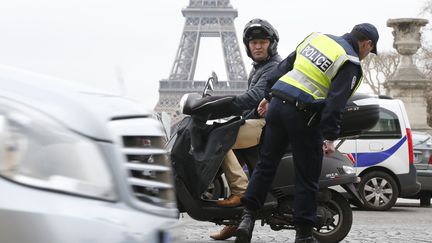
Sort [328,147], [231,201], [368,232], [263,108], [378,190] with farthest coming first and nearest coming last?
[378,190]
[368,232]
[263,108]
[231,201]
[328,147]

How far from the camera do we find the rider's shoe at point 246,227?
20.1 ft

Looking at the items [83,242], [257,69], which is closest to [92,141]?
[83,242]

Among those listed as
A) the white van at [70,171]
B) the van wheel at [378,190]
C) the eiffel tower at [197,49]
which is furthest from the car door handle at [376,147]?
the eiffel tower at [197,49]

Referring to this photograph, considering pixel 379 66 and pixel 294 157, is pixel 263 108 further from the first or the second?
pixel 379 66

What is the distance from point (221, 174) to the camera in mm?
7074

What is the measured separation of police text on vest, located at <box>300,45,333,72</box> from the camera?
6141 millimetres

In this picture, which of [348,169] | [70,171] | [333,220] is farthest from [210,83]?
[70,171]

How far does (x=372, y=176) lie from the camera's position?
1341 centimetres

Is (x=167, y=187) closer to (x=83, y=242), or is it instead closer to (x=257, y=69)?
(x=83, y=242)

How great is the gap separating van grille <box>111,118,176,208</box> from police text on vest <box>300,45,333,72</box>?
9.34 ft

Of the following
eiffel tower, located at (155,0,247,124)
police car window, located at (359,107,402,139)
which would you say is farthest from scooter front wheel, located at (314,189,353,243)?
eiffel tower, located at (155,0,247,124)

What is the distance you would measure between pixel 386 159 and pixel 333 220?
669cm

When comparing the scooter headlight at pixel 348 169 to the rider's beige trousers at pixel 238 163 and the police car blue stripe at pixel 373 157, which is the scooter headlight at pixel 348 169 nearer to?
the rider's beige trousers at pixel 238 163

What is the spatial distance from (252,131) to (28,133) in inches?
162
